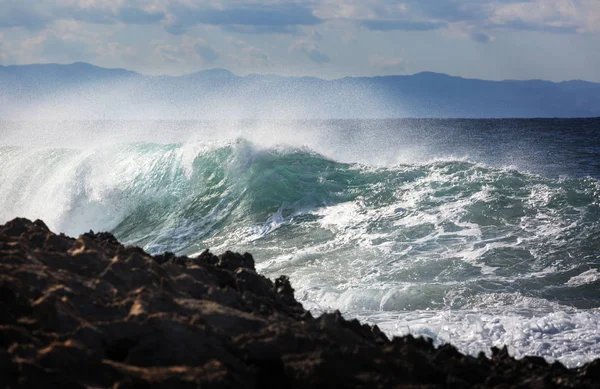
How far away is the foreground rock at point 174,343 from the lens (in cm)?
411

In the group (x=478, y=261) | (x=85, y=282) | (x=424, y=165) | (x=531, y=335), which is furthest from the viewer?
(x=424, y=165)

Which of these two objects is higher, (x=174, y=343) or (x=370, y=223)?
(x=370, y=223)

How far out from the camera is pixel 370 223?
15438mm

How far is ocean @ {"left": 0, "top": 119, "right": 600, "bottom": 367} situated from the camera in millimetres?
9375

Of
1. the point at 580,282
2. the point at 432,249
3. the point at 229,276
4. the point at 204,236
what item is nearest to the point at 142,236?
the point at 204,236

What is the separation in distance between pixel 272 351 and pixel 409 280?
23.1 feet

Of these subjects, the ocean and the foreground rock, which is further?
the ocean

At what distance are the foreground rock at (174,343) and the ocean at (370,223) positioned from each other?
334 centimetres

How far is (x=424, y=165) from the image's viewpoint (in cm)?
2005

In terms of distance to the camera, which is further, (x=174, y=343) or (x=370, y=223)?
(x=370, y=223)

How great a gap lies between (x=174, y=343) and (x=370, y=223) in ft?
37.3

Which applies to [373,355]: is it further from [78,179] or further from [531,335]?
[78,179]

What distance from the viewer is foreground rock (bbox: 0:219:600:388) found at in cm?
411

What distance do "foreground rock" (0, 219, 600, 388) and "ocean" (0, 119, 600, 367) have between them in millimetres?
3341
